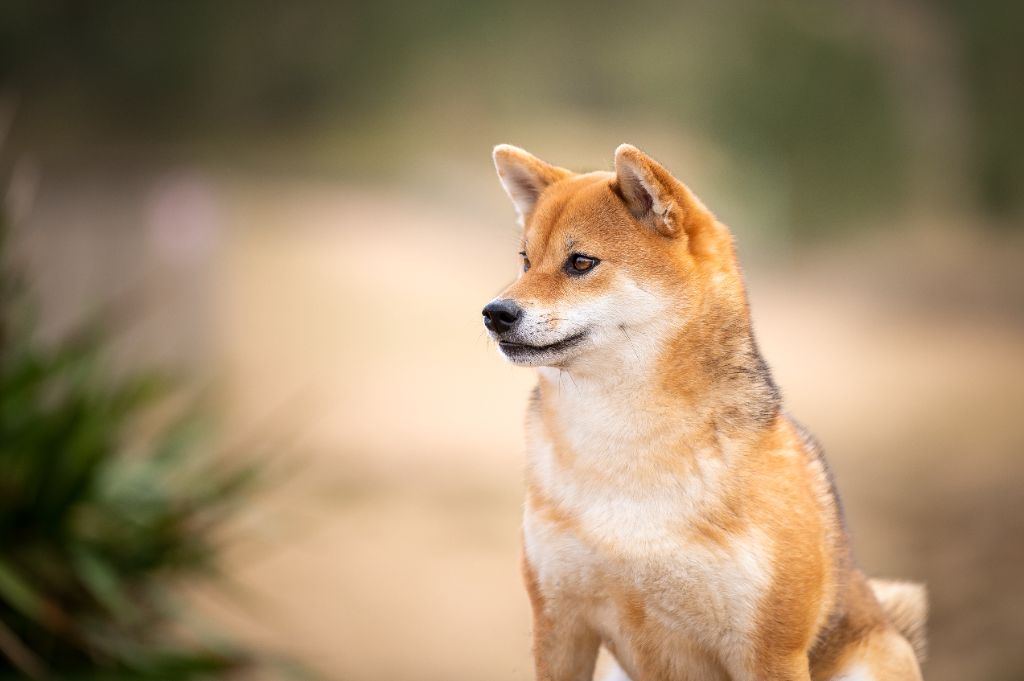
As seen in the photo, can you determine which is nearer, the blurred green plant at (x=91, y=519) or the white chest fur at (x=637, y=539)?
the white chest fur at (x=637, y=539)

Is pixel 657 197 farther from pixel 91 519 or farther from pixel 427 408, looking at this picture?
pixel 427 408

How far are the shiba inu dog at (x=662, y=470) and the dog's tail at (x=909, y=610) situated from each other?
184 mm

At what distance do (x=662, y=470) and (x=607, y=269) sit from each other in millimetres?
325

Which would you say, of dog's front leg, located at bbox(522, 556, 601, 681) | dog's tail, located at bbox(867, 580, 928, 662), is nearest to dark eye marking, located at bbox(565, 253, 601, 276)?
dog's front leg, located at bbox(522, 556, 601, 681)

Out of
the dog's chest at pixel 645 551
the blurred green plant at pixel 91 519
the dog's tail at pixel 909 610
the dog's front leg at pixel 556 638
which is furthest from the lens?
the blurred green plant at pixel 91 519

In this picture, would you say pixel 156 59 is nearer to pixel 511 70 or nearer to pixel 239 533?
pixel 511 70

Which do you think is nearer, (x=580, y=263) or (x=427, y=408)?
(x=580, y=263)

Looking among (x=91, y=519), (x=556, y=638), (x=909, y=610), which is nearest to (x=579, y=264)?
(x=556, y=638)

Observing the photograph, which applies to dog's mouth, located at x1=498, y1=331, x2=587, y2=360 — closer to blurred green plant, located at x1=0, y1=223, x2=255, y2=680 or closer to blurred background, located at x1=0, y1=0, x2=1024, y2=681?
blurred green plant, located at x1=0, y1=223, x2=255, y2=680

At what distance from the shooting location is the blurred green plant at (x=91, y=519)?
196 inches

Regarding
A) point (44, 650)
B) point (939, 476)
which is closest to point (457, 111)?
point (939, 476)

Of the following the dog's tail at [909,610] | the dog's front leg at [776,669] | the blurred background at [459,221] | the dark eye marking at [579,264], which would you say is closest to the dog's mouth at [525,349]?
the dark eye marking at [579,264]

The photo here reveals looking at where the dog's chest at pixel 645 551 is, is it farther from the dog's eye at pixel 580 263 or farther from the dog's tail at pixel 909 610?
the dog's tail at pixel 909 610

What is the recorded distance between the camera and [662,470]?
5.49ft
